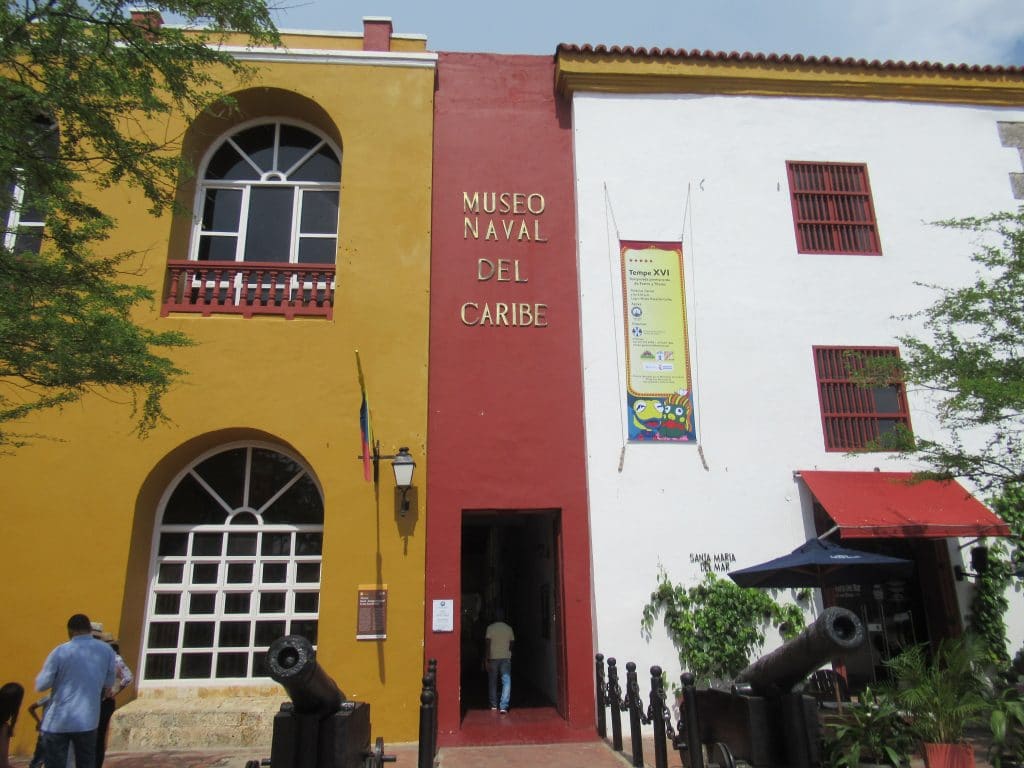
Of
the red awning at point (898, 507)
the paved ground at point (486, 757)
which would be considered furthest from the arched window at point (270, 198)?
the red awning at point (898, 507)

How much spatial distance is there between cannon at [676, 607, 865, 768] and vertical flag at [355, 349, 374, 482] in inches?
185

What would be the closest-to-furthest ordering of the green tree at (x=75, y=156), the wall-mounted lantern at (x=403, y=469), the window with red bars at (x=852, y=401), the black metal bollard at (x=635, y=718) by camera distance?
the green tree at (x=75, y=156) → the black metal bollard at (x=635, y=718) → the wall-mounted lantern at (x=403, y=469) → the window with red bars at (x=852, y=401)

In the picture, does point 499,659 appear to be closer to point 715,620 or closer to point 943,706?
point 715,620

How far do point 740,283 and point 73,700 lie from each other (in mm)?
9154

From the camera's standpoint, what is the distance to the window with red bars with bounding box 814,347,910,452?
10.0m

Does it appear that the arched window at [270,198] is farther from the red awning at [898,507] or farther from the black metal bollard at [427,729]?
the red awning at [898,507]

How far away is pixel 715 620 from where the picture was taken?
29.6 ft

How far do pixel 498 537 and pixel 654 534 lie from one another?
6.19 metres

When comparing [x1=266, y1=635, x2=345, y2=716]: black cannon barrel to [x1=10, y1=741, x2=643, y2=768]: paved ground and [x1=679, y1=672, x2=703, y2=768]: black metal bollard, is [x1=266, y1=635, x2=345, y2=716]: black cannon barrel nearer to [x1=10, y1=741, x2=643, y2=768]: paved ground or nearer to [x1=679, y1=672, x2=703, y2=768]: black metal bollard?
[x1=679, y1=672, x2=703, y2=768]: black metal bollard

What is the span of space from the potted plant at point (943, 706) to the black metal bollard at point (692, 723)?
2.06m

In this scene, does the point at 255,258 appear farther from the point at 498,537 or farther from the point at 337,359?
the point at 498,537

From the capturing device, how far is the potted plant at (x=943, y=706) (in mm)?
6355

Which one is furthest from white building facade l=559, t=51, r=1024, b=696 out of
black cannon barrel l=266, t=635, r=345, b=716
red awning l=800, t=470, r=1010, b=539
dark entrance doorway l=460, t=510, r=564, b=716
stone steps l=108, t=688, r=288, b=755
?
black cannon barrel l=266, t=635, r=345, b=716

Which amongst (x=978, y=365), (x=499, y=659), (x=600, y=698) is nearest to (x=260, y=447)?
(x=499, y=659)
